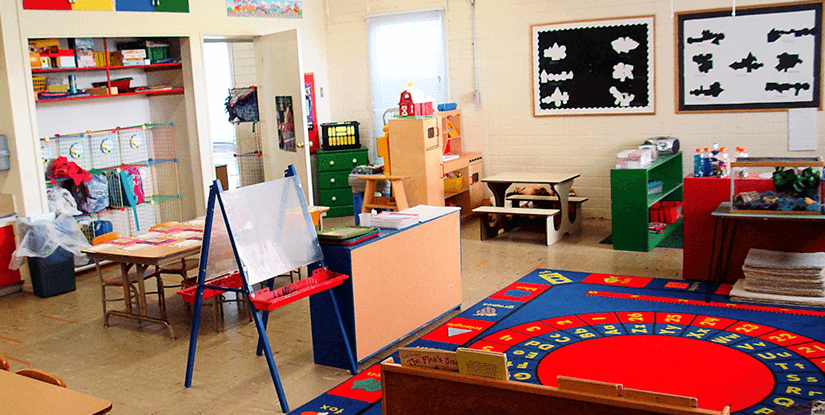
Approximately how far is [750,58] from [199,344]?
21.5 ft

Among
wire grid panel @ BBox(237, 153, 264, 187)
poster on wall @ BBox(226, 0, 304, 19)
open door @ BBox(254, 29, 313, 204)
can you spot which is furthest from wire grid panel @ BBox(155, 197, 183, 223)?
poster on wall @ BBox(226, 0, 304, 19)

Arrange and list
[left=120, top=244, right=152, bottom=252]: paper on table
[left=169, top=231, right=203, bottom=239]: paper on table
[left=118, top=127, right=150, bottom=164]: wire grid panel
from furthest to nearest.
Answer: [left=118, top=127, right=150, bottom=164]: wire grid panel, [left=169, top=231, right=203, bottom=239]: paper on table, [left=120, top=244, right=152, bottom=252]: paper on table

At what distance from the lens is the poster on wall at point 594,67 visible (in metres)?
8.97

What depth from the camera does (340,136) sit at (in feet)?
34.3

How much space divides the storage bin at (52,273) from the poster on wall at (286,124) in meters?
2.88

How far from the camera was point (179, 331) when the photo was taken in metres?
5.99

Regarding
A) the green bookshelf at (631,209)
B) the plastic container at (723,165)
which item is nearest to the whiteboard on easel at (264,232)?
the plastic container at (723,165)

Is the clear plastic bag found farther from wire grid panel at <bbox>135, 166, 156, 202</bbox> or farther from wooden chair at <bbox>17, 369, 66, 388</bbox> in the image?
wooden chair at <bbox>17, 369, 66, 388</bbox>

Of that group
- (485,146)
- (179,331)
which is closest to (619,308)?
(179,331)

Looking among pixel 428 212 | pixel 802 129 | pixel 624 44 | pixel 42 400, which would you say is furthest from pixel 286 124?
pixel 42 400

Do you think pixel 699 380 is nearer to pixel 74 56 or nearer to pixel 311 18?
pixel 74 56

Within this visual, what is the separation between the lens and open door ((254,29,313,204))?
894 centimetres

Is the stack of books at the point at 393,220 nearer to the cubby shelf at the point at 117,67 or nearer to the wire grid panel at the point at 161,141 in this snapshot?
the cubby shelf at the point at 117,67

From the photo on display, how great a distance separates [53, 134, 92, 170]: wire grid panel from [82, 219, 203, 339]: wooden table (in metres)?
2.30
